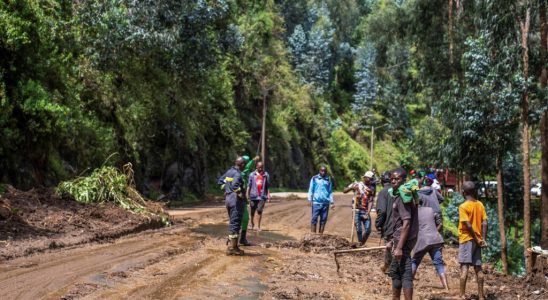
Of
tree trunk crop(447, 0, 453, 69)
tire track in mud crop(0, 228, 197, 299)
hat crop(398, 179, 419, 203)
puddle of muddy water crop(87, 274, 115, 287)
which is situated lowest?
puddle of muddy water crop(87, 274, 115, 287)

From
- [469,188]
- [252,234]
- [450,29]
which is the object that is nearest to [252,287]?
[469,188]

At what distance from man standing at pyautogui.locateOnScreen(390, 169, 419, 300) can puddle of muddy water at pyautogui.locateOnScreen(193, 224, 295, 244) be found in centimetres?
692

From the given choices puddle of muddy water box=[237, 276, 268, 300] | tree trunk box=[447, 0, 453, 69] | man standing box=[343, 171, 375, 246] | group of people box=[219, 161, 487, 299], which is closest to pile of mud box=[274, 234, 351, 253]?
man standing box=[343, 171, 375, 246]

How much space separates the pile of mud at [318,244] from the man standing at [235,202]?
211 cm

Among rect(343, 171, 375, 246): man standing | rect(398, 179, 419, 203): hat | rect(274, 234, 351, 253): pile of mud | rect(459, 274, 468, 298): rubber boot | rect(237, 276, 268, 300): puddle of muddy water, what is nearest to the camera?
rect(398, 179, 419, 203): hat

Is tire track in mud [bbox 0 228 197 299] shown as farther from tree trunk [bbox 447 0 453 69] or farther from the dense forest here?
tree trunk [bbox 447 0 453 69]

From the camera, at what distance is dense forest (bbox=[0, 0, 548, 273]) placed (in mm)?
17828

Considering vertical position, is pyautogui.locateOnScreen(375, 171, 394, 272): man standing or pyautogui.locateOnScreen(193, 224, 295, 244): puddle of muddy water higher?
pyautogui.locateOnScreen(375, 171, 394, 272): man standing

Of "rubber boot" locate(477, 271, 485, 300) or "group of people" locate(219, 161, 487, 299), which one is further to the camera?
"rubber boot" locate(477, 271, 485, 300)

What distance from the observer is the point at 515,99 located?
1903 cm

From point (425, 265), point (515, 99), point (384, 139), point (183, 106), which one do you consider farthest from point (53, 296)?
point (384, 139)

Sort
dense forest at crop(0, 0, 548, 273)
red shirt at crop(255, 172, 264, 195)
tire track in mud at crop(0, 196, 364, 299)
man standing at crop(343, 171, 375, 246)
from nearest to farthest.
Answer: tire track in mud at crop(0, 196, 364, 299)
man standing at crop(343, 171, 375, 246)
red shirt at crop(255, 172, 264, 195)
dense forest at crop(0, 0, 548, 273)

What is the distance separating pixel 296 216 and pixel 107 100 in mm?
8773

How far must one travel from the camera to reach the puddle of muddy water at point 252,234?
48.5ft
